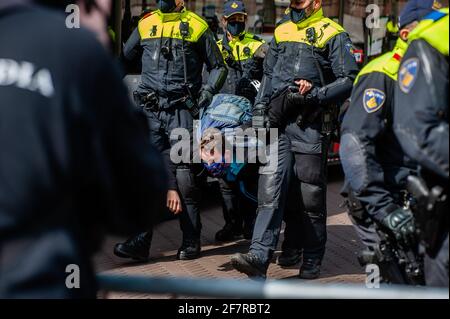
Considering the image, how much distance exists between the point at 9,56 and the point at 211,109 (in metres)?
4.24

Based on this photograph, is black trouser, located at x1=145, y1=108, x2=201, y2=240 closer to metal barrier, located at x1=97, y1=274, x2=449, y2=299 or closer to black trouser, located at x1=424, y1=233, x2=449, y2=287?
black trouser, located at x1=424, y1=233, x2=449, y2=287

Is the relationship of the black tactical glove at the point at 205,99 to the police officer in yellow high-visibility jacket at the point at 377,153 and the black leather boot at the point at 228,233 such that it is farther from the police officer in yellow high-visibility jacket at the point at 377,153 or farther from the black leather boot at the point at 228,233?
the police officer in yellow high-visibility jacket at the point at 377,153

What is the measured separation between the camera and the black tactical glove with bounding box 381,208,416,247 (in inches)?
140

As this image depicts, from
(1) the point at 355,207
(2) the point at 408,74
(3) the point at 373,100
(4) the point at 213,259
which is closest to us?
(2) the point at 408,74

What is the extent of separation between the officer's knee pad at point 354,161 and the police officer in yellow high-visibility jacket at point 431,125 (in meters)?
0.84

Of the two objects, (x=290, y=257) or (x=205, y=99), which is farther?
(x=290, y=257)

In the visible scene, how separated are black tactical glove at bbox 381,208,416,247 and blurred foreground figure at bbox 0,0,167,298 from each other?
6.87 feet

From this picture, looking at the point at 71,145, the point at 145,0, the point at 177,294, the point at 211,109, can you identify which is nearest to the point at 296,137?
the point at 211,109

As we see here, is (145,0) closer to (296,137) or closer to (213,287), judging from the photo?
(296,137)

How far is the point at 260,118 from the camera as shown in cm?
569

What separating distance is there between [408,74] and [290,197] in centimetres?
287

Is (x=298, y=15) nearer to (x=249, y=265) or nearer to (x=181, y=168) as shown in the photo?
(x=181, y=168)

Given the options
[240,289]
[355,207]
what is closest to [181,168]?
[355,207]

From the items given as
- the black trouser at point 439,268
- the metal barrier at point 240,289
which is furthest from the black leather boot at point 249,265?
the metal barrier at point 240,289
